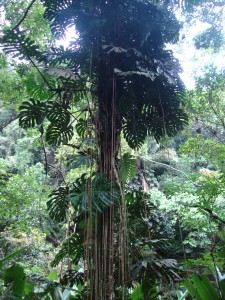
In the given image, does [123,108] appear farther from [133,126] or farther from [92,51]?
[92,51]

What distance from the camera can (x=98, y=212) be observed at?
131 cm

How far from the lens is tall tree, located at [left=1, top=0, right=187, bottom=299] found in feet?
4.17

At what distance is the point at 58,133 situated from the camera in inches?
65.9

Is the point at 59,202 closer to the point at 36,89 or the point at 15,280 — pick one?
the point at 15,280

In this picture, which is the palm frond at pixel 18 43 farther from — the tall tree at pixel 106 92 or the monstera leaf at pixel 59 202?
the monstera leaf at pixel 59 202

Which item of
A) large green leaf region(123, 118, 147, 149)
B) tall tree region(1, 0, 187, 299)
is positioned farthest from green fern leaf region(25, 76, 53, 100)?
large green leaf region(123, 118, 147, 149)

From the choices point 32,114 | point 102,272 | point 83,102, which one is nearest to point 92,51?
point 32,114

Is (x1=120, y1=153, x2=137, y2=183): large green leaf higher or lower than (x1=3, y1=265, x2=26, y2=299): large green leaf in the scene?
higher

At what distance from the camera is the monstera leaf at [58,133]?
1641 mm

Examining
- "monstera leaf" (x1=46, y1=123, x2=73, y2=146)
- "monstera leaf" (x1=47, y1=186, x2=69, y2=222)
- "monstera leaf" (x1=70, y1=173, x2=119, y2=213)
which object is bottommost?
"monstera leaf" (x1=47, y1=186, x2=69, y2=222)

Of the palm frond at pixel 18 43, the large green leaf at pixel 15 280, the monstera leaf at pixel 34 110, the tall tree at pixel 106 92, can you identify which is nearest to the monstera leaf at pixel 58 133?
the tall tree at pixel 106 92

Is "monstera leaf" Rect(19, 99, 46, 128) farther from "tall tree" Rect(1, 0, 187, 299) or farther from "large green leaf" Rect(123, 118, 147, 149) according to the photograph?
"large green leaf" Rect(123, 118, 147, 149)

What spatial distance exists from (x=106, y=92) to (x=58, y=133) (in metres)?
0.39

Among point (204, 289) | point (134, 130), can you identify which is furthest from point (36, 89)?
point (204, 289)
